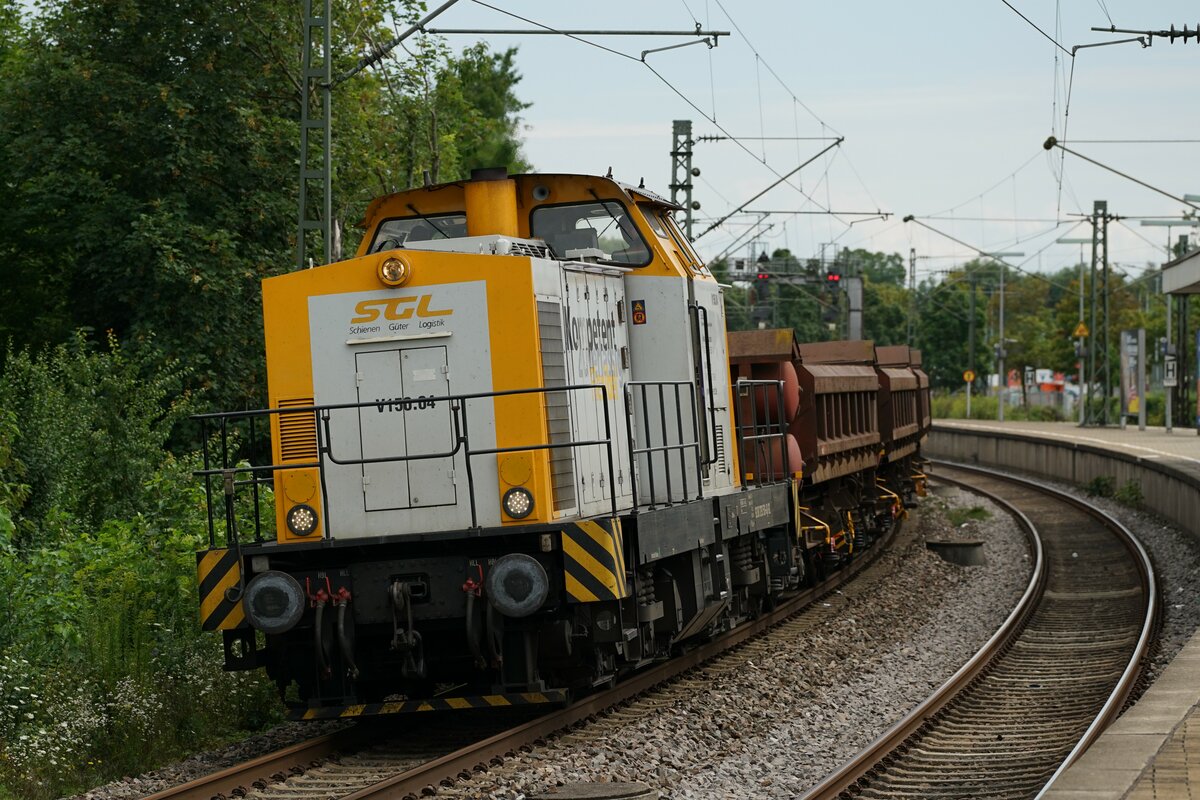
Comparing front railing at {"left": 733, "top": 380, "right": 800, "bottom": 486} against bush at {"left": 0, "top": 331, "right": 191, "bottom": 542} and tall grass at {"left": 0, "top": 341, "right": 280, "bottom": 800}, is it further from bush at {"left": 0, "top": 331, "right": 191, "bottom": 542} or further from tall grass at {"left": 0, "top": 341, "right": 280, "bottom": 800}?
bush at {"left": 0, "top": 331, "right": 191, "bottom": 542}

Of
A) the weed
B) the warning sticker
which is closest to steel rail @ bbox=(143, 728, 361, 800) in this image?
the warning sticker

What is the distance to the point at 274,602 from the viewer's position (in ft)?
25.5

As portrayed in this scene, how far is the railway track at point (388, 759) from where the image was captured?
6785 millimetres

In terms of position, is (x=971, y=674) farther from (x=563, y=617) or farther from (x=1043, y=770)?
(x=563, y=617)

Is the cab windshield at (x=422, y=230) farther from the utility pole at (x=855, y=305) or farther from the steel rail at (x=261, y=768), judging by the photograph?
the utility pole at (x=855, y=305)

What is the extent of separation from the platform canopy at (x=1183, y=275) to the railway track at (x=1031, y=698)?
5642 mm

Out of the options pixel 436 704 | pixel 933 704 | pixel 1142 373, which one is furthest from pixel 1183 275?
pixel 436 704

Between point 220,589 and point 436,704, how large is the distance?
57.0 inches

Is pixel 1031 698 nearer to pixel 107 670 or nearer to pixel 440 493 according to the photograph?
pixel 440 493

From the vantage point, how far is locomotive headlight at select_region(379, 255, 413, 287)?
8.01 metres

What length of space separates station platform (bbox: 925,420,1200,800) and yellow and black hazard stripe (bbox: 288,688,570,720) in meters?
3.00

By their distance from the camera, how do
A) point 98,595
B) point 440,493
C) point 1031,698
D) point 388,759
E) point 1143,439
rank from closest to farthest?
point 388,759 < point 440,493 < point 1031,698 < point 98,595 < point 1143,439

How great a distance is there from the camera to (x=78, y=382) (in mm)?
15336

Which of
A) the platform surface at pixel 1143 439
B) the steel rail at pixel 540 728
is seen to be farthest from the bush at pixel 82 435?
the platform surface at pixel 1143 439
